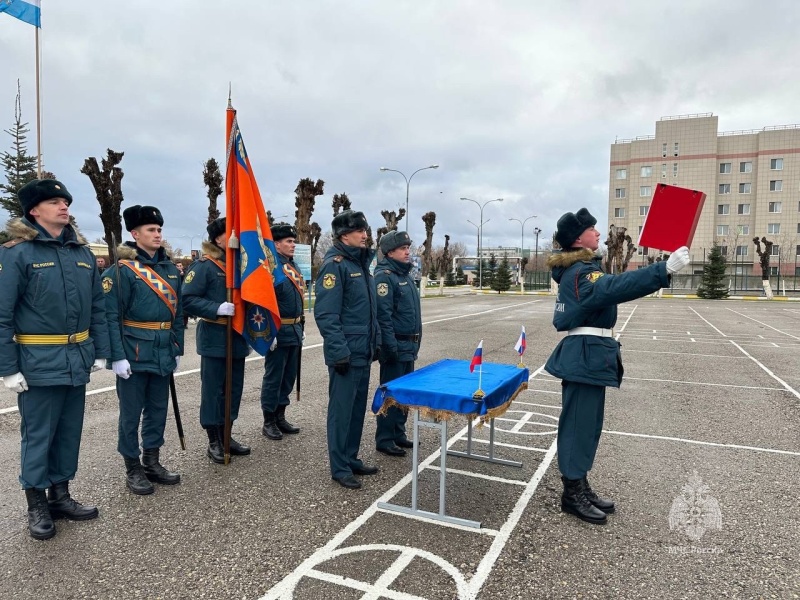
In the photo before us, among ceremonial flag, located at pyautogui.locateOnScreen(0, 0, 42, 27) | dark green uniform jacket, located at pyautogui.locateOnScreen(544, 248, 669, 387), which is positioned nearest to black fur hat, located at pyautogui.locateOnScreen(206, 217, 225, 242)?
dark green uniform jacket, located at pyautogui.locateOnScreen(544, 248, 669, 387)

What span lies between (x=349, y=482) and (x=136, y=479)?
5.40 feet

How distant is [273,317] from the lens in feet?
16.3

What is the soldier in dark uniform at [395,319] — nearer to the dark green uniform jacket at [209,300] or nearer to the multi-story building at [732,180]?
the dark green uniform jacket at [209,300]

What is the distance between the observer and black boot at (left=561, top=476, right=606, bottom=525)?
Answer: 3.77m

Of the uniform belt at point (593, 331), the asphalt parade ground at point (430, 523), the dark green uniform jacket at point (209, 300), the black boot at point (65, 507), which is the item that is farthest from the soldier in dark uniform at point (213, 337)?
the uniform belt at point (593, 331)

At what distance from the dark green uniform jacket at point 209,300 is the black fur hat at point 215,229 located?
4.3 inches

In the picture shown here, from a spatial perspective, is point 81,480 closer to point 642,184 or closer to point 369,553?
point 369,553

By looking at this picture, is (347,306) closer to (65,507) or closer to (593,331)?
(593,331)

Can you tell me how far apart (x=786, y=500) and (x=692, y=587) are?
1.87m

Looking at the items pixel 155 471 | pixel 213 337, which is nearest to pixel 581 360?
pixel 213 337

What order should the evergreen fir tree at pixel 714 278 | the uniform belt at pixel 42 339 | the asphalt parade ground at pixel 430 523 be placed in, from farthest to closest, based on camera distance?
the evergreen fir tree at pixel 714 278 → the uniform belt at pixel 42 339 → the asphalt parade ground at pixel 430 523

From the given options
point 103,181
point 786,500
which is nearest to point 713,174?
point 103,181

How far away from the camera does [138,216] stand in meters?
4.28

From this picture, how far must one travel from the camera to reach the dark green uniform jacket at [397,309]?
489cm
